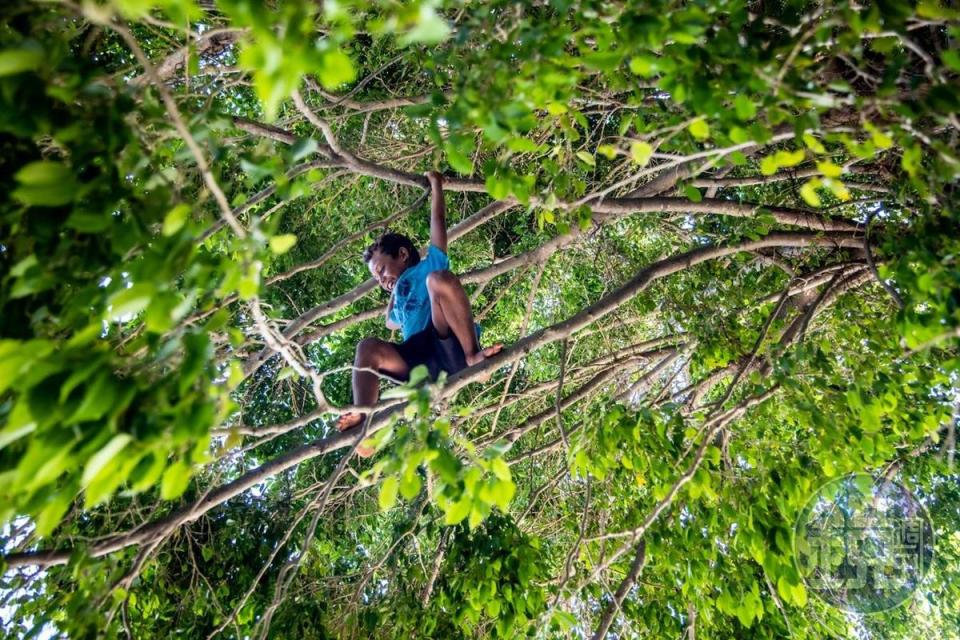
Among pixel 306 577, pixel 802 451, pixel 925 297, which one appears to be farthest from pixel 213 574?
pixel 925 297

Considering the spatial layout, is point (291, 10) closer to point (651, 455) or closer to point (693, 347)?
point (651, 455)

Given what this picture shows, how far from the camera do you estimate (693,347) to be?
3.25 meters

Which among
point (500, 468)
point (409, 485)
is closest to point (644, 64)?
point (500, 468)

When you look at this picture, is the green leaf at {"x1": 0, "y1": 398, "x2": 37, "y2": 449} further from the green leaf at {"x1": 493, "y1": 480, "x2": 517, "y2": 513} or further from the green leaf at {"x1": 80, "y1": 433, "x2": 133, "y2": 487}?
the green leaf at {"x1": 493, "y1": 480, "x2": 517, "y2": 513}

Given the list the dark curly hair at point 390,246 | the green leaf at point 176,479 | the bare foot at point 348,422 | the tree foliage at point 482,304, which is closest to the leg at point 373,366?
the tree foliage at point 482,304

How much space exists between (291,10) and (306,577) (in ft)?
10.7

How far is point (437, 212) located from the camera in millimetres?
3320

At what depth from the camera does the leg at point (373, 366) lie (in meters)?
3.29

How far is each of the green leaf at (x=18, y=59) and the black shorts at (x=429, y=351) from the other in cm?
245

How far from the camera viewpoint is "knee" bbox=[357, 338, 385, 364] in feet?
11.3

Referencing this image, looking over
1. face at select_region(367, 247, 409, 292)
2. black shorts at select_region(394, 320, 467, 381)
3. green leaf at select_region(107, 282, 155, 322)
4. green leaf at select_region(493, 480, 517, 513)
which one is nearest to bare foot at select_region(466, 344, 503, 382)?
black shorts at select_region(394, 320, 467, 381)

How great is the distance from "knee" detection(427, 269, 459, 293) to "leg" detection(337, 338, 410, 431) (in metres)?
0.50

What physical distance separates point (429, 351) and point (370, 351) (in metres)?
0.35

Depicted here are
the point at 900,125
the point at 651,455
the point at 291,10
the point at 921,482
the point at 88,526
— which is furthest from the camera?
the point at 921,482
